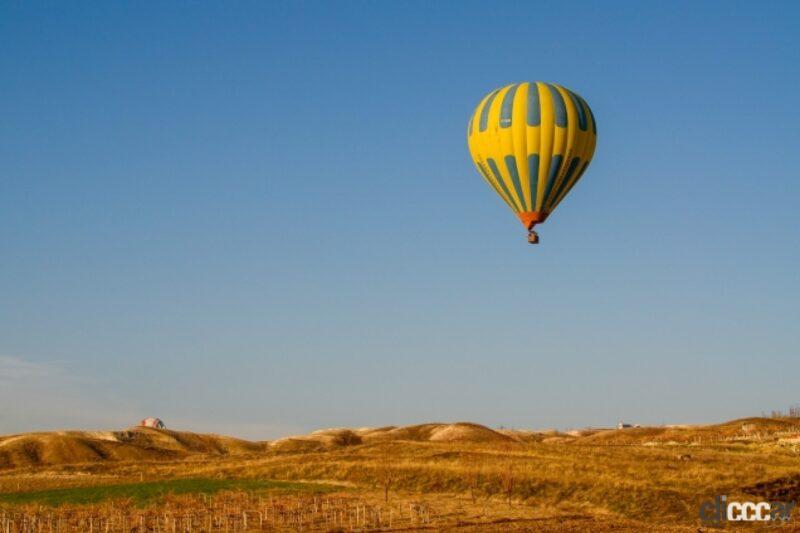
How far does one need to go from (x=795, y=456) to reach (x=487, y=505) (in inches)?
1067

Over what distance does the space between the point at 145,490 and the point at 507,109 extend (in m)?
33.3

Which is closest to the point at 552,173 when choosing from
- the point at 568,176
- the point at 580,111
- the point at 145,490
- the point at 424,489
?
the point at 568,176

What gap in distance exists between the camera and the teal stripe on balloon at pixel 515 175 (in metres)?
62.8

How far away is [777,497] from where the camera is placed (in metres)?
53.8

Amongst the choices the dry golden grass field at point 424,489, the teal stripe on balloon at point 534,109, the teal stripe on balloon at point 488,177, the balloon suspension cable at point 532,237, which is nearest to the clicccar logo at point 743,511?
the dry golden grass field at point 424,489

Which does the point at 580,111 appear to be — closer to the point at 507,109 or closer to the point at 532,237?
the point at 507,109

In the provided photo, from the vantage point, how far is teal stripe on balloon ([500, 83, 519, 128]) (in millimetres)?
62719

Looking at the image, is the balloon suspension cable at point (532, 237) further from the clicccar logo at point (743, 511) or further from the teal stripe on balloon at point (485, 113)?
the clicccar logo at point (743, 511)

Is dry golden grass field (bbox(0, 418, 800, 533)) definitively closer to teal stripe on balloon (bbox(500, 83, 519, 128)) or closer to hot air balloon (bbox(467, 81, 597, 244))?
hot air balloon (bbox(467, 81, 597, 244))

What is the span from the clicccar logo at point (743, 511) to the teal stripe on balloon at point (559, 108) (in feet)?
76.0

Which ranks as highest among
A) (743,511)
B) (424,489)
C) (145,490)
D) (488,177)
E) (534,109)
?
(534,109)

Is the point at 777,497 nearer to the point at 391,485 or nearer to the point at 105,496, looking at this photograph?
the point at 391,485

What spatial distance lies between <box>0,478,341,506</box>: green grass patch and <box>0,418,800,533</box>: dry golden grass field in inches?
5.1

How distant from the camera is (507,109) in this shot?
62938mm
